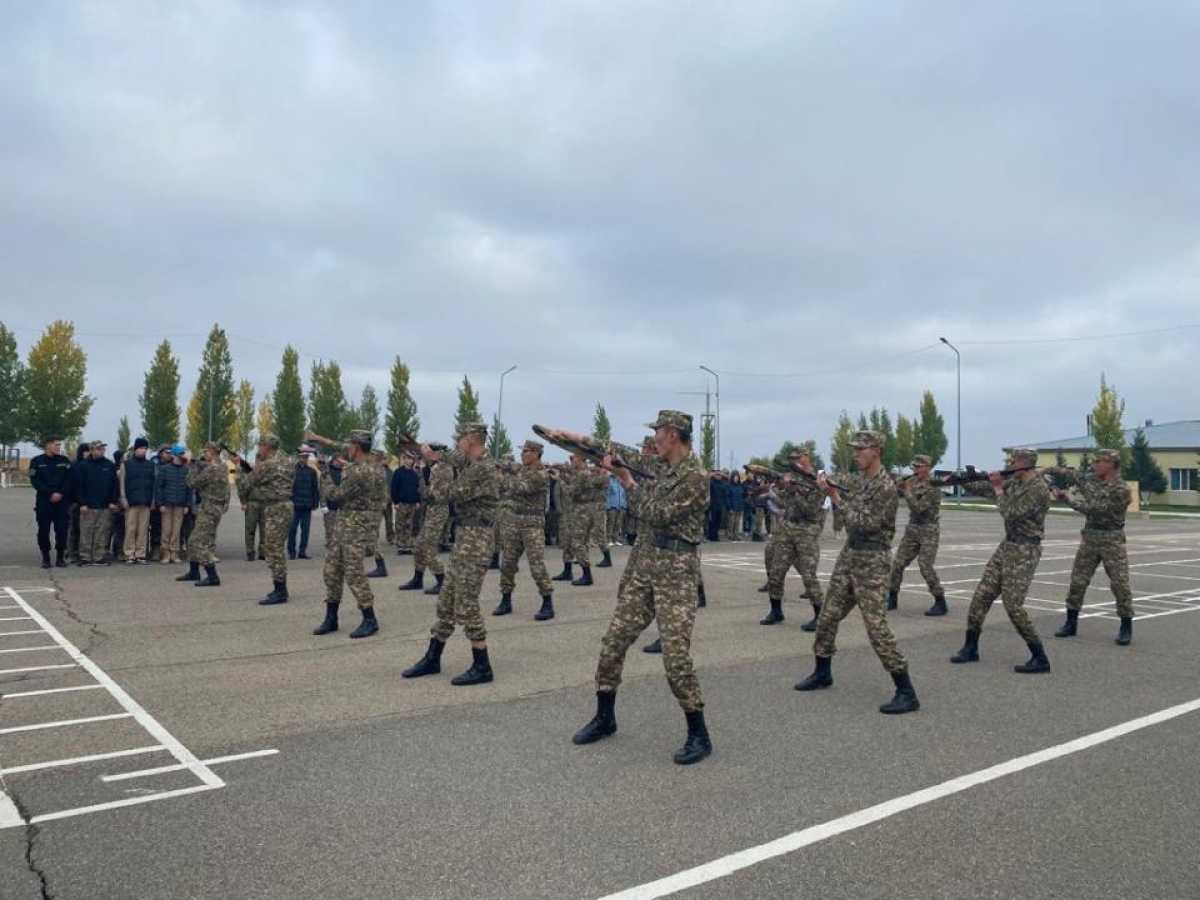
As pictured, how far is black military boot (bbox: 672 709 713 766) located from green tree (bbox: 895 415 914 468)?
262 ft

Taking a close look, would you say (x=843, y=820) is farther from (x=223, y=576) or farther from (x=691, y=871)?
(x=223, y=576)

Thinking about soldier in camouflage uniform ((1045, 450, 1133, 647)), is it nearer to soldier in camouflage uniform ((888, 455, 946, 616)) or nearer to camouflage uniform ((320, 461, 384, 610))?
soldier in camouflage uniform ((888, 455, 946, 616))

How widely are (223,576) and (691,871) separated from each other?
38.6 ft

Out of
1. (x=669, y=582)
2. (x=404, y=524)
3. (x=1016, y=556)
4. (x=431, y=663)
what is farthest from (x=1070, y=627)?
(x=404, y=524)

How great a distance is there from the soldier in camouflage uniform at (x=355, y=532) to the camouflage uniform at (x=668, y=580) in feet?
13.4

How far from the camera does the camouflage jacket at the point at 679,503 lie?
17.5 ft

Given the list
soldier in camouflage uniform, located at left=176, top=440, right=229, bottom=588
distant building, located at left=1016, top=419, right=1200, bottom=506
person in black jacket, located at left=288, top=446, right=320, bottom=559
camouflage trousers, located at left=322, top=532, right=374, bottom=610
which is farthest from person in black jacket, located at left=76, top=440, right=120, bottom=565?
distant building, located at left=1016, top=419, right=1200, bottom=506

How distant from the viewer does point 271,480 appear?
39.1 feet

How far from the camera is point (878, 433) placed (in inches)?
279

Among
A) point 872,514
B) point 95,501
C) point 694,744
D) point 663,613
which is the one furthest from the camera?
point 95,501

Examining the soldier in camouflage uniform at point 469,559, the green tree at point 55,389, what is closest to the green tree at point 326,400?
the green tree at point 55,389

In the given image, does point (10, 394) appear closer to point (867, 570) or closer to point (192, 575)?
point (192, 575)

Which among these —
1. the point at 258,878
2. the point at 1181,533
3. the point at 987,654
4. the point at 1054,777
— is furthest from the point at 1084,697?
the point at 1181,533

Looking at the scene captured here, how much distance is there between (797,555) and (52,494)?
39.4 feet
